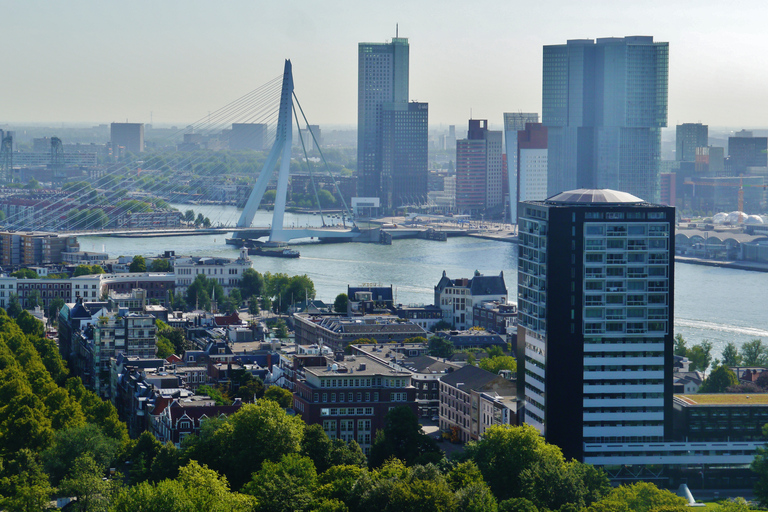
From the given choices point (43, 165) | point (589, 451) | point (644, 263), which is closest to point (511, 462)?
point (589, 451)

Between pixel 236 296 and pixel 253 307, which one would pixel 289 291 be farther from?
pixel 253 307

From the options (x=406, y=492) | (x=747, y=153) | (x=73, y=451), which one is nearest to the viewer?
(x=406, y=492)

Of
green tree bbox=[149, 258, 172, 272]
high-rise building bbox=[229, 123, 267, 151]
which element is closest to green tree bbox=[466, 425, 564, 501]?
green tree bbox=[149, 258, 172, 272]

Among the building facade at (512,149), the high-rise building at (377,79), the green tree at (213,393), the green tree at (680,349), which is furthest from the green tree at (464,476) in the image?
the high-rise building at (377,79)

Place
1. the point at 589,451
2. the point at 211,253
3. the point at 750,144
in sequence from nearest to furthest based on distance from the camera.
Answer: the point at 589,451 < the point at 211,253 < the point at 750,144

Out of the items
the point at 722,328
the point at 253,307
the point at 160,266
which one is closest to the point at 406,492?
the point at 722,328

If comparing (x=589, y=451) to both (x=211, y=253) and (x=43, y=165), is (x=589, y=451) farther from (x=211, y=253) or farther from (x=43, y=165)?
(x=43, y=165)
